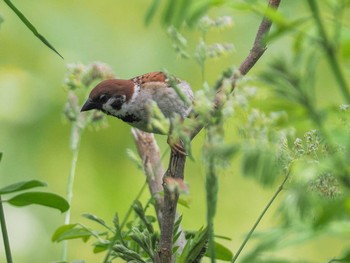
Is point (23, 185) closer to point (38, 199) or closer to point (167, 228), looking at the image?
point (38, 199)

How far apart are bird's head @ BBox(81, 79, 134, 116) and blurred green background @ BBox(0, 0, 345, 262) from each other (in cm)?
46

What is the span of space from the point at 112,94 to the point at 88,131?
73cm

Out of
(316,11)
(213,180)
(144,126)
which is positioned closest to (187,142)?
(213,180)

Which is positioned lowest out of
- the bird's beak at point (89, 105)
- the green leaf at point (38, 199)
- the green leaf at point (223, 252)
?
the green leaf at point (38, 199)

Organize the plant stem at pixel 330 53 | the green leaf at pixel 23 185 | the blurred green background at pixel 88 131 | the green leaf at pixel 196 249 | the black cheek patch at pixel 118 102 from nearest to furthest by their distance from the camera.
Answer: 1. the plant stem at pixel 330 53
2. the green leaf at pixel 196 249
3. the green leaf at pixel 23 185
4. the black cheek patch at pixel 118 102
5. the blurred green background at pixel 88 131

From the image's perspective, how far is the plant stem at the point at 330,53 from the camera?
421mm

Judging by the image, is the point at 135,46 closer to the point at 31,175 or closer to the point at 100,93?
the point at 31,175

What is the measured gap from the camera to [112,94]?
172cm

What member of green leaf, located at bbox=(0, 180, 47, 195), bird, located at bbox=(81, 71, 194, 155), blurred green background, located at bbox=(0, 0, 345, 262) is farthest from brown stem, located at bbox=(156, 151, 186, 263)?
blurred green background, located at bbox=(0, 0, 345, 262)

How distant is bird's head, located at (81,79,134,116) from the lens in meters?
1.64

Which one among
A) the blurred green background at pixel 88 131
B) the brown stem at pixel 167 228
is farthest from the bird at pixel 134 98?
the brown stem at pixel 167 228

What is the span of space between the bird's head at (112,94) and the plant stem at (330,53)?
1.19 meters

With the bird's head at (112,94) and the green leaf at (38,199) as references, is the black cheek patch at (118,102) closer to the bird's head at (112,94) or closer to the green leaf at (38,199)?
the bird's head at (112,94)

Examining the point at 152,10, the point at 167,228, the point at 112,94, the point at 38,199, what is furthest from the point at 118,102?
the point at 152,10
